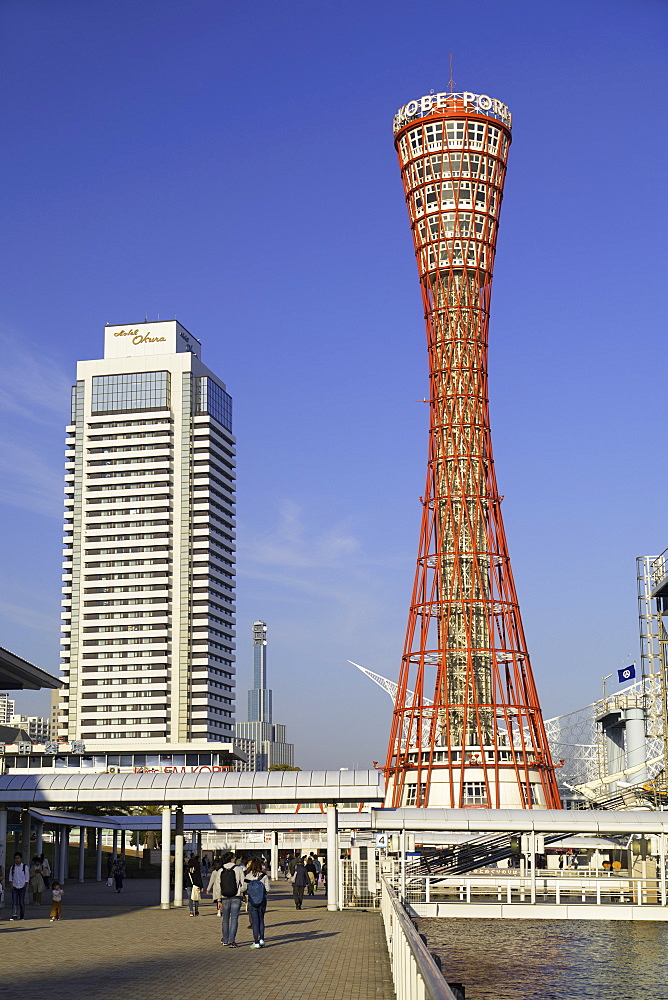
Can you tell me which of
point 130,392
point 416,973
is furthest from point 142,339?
point 416,973

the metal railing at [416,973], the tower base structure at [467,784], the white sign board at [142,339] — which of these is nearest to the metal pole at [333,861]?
the metal railing at [416,973]

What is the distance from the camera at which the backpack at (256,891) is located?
2359cm

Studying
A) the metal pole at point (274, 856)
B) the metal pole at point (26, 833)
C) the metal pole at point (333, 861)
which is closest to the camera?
the metal pole at point (333, 861)

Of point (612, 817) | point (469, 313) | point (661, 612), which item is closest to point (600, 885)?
point (612, 817)

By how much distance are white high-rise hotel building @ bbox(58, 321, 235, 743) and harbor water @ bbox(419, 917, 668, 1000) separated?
118m

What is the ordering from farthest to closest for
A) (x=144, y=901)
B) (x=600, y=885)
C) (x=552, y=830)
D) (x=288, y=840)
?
(x=288, y=840), (x=144, y=901), (x=600, y=885), (x=552, y=830)

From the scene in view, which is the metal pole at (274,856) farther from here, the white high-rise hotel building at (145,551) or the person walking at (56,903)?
the white high-rise hotel building at (145,551)

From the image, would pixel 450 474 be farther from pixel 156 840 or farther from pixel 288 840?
pixel 156 840

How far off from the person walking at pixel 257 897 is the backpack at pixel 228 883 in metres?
0.28

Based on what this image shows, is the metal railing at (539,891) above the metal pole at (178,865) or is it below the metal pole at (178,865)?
below

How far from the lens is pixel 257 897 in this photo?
2373 centimetres

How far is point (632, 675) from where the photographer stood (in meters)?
77.9

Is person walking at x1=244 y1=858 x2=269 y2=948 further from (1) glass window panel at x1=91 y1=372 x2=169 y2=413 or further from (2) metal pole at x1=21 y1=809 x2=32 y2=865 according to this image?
(1) glass window panel at x1=91 y1=372 x2=169 y2=413

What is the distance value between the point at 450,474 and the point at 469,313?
28.7 feet
